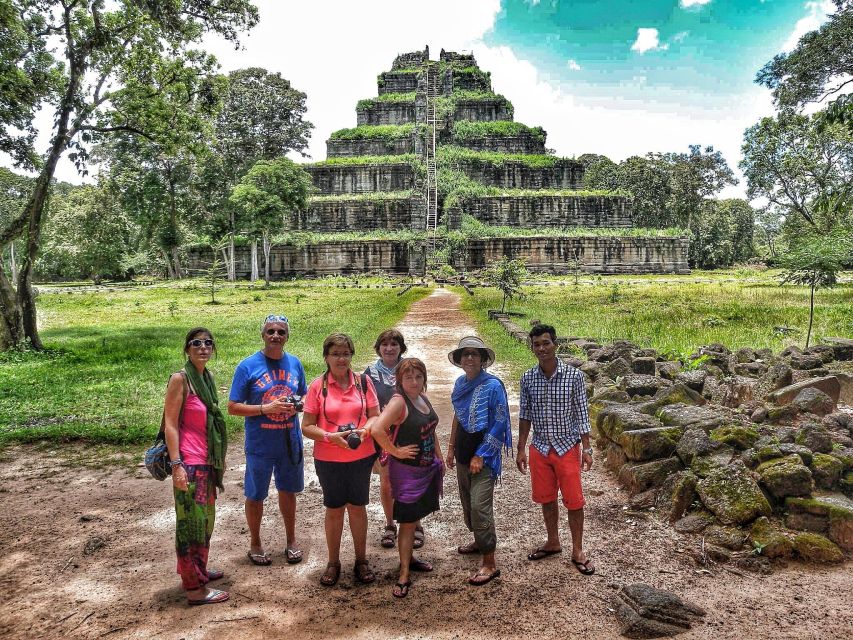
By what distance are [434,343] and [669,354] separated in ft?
17.8

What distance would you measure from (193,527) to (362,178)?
1574 inches

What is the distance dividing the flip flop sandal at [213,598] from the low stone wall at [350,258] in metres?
33.8

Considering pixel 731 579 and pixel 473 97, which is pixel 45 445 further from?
pixel 473 97

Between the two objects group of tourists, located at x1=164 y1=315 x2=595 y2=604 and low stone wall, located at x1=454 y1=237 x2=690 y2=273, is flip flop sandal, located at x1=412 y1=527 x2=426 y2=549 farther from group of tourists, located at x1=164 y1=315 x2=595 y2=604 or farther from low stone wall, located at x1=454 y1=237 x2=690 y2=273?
low stone wall, located at x1=454 y1=237 x2=690 y2=273

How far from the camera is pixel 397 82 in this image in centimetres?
4931

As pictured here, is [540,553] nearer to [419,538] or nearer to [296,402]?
[419,538]

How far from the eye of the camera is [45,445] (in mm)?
7184

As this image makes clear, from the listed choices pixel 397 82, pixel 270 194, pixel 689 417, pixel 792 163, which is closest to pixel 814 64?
pixel 689 417

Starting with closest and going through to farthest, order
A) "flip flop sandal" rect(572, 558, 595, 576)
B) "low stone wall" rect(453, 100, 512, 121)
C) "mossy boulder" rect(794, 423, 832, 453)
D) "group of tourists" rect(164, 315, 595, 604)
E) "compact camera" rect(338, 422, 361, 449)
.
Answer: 1. "compact camera" rect(338, 422, 361, 449)
2. "group of tourists" rect(164, 315, 595, 604)
3. "flip flop sandal" rect(572, 558, 595, 576)
4. "mossy boulder" rect(794, 423, 832, 453)
5. "low stone wall" rect(453, 100, 512, 121)

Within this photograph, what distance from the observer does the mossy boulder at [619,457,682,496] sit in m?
5.25

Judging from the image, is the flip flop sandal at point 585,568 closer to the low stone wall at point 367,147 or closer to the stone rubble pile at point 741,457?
the stone rubble pile at point 741,457

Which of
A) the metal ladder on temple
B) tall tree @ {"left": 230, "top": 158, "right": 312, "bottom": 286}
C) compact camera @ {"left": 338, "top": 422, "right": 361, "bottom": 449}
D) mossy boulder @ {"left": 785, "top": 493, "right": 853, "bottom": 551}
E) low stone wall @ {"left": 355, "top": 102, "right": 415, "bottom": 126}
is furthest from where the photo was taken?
low stone wall @ {"left": 355, "top": 102, "right": 415, "bottom": 126}

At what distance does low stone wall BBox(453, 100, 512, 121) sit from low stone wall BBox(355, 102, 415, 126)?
396 cm

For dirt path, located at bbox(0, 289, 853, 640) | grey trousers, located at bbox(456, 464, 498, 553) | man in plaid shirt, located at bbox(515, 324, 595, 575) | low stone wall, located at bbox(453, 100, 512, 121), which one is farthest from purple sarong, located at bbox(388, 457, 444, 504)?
low stone wall, located at bbox(453, 100, 512, 121)
